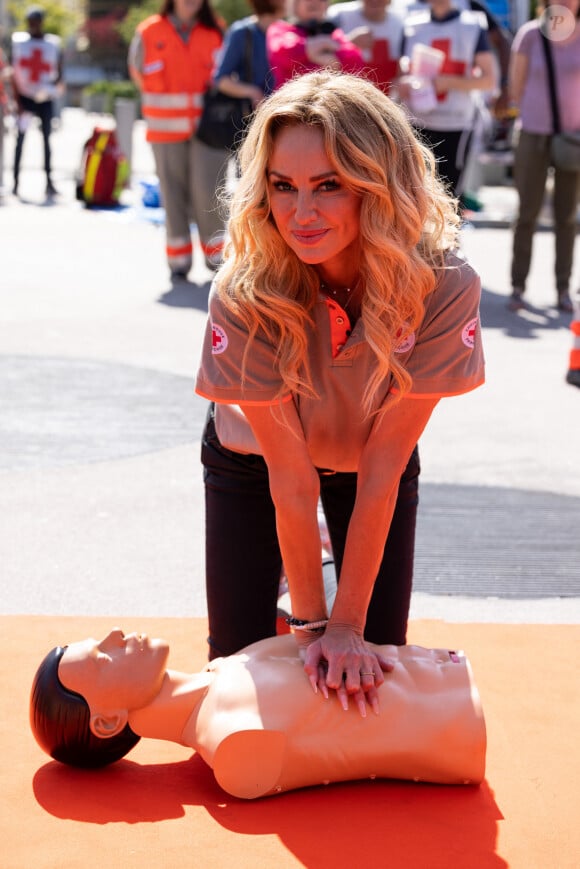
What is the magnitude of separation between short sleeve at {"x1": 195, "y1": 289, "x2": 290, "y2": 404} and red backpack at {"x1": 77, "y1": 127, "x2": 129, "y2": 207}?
11.3m

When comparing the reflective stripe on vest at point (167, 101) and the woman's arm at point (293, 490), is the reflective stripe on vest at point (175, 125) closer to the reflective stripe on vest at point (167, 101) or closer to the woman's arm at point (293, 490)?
the reflective stripe on vest at point (167, 101)

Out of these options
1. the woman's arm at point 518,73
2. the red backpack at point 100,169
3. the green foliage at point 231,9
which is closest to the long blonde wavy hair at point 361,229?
the woman's arm at point 518,73

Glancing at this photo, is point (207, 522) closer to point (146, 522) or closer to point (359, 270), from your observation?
point (359, 270)

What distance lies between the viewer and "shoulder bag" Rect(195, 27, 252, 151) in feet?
28.8

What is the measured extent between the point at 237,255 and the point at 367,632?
1.00 metres

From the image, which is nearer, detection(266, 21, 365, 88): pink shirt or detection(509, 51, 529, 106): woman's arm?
detection(266, 21, 365, 88): pink shirt

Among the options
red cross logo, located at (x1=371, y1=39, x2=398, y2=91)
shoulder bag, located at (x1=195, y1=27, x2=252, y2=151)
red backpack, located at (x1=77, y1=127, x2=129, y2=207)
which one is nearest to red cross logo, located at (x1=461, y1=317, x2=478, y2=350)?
shoulder bag, located at (x1=195, y1=27, x2=252, y2=151)

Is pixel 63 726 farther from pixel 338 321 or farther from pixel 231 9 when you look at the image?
pixel 231 9

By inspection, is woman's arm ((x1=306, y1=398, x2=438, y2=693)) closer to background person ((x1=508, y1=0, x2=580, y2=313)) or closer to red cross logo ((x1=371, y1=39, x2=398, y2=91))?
background person ((x1=508, y1=0, x2=580, y2=313))

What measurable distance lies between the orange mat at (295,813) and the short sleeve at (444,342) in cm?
84

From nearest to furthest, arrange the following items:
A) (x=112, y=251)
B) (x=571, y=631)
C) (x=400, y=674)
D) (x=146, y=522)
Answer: (x=400, y=674) < (x=571, y=631) < (x=146, y=522) < (x=112, y=251)

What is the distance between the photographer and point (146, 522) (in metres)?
4.73

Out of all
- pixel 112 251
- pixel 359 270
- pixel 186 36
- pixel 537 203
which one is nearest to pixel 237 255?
pixel 359 270

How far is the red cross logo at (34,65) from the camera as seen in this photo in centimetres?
1412
